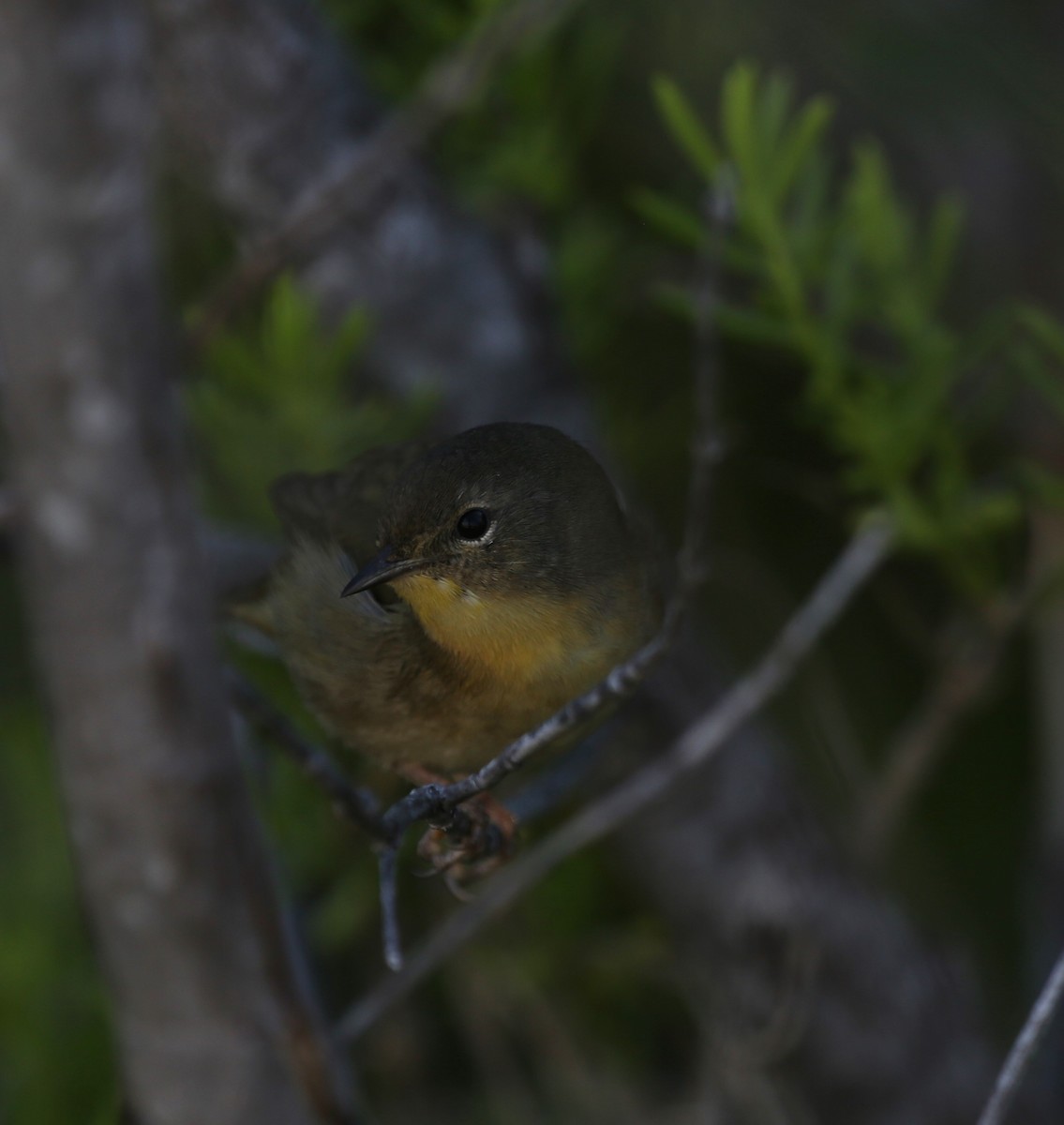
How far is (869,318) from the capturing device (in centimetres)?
234

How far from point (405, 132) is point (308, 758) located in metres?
0.87

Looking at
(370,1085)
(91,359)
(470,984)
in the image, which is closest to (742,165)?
(91,359)

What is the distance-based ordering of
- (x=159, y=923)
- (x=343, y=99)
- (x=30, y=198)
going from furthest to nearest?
(x=343, y=99), (x=159, y=923), (x=30, y=198)

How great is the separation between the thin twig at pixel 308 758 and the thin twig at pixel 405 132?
2.08 ft

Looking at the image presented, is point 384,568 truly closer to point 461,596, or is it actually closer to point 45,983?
point 461,596

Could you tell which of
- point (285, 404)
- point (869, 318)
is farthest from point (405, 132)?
point (869, 318)

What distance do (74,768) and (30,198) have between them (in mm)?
546

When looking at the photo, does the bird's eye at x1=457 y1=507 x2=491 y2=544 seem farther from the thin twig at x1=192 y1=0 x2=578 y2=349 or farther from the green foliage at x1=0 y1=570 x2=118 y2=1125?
the green foliage at x1=0 y1=570 x2=118 y2=1125

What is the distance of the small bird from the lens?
1.32 m

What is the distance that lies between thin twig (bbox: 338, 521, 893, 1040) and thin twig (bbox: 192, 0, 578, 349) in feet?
2.68

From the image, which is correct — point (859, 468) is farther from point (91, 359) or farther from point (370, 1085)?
point (370, 1085)

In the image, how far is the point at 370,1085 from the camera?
3006mm

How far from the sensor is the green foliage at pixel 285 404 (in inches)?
84.4

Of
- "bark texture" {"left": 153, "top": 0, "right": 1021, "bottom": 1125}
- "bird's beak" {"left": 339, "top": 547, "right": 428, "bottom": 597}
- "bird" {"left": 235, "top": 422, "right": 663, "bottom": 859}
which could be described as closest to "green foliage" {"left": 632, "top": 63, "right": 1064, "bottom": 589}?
"bark texture" {"left": 153, "top": 0, "right": 1021, "bottom": 1125}
